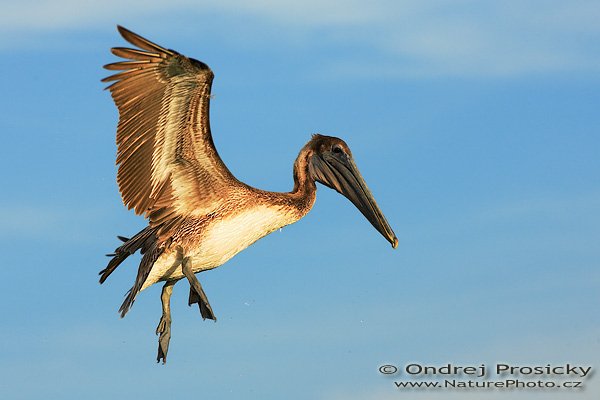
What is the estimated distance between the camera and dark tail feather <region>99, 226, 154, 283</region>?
61.1 feet

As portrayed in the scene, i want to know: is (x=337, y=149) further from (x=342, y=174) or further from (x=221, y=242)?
(x=221, y=242)

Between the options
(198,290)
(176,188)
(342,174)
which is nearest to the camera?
(198,290)

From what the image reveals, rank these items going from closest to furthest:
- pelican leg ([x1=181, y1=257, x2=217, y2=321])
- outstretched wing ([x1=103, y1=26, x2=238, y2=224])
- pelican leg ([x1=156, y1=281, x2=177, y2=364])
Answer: outstretched wing ([x1=103, y1=26, x2=238, y2=224]) < pelican leg ([x1=181, y1=257, x2=217, y2=321]) < pelican leg ([x1=156, y1=281, x2=177, y2=364])

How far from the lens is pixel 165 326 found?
61.5 ft

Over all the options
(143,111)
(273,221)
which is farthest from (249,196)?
(143,111)

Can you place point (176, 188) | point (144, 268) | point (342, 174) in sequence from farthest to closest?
1. point (342, 174)
2. point (176, 188)
3. point (144, 268)

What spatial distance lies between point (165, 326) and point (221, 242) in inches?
60.4

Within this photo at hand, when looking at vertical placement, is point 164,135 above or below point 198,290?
above

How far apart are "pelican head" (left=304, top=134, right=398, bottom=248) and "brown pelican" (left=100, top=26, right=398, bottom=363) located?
34.1 inches

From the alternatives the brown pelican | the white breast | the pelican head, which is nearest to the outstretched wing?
the brown pelican

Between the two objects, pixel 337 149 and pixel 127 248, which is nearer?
pixel 127 248

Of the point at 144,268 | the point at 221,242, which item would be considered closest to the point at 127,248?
the point at 144,268

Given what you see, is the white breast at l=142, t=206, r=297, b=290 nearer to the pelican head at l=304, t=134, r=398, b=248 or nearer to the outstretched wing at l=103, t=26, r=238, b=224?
the outstretched wing at l=103, t=26, r=238, b=224

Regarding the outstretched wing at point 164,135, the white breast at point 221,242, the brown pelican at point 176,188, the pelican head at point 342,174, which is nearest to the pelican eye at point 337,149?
the pelican head at point 342,174
